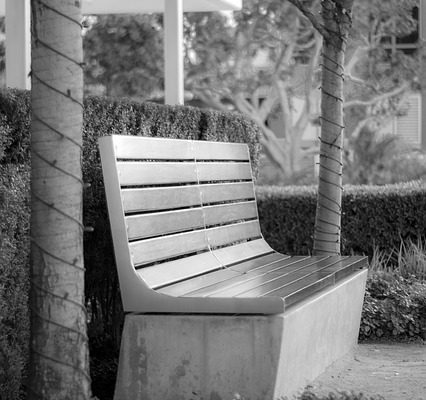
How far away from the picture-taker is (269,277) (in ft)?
16.8

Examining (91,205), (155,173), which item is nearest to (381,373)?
(155,173)

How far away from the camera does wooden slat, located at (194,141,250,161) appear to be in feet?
19.1

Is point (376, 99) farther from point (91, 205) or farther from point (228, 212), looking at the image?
point (91, 205)

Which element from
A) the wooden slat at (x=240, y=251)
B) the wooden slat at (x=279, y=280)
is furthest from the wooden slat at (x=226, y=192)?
the wooden slat at (x=279, y=280)

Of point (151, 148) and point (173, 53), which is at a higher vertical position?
point (173, 53)

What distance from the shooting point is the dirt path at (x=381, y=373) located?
16.4 feet

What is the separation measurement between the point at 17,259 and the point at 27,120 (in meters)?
0.60

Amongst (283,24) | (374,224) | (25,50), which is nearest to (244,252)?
(25,50)

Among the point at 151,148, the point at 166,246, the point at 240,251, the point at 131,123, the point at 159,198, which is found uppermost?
the point at 131,123

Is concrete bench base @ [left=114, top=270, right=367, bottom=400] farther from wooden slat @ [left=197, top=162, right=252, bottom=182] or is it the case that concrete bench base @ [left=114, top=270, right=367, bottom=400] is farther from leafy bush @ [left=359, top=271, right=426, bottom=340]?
leafy bush @ [left=359, top=271, right=426, bottom=340]

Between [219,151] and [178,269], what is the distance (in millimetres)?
1433

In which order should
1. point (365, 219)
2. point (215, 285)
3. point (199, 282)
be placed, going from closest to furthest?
point (215, 285)
point (199, 282)
point (365, 219)

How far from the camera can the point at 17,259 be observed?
4.29 m

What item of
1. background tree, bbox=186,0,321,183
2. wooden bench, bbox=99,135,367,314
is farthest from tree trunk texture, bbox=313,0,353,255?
background tree, bbox=186,0,321,183
